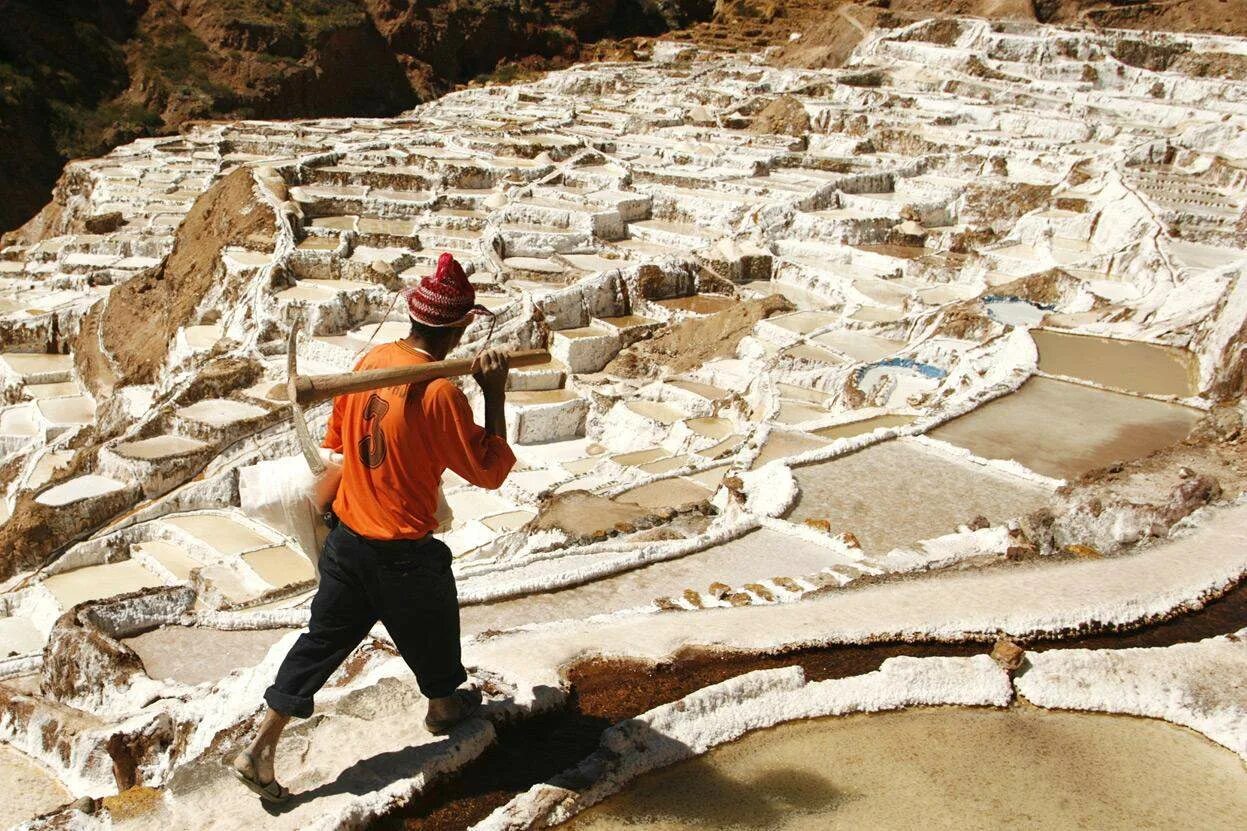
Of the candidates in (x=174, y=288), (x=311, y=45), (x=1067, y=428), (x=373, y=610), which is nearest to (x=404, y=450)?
(x=373, y=610)

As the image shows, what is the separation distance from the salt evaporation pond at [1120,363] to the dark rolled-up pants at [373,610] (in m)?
8.32

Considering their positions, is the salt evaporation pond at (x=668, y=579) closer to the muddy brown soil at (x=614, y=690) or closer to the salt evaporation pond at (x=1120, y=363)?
the muddy brown soil at (x=614, y=690)

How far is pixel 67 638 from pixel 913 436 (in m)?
6.07

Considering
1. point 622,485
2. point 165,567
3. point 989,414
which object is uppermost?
point 989,414

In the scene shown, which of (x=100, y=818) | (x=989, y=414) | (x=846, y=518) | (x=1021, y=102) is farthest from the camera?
(x=1021, y=102)

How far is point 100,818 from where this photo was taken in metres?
3.07

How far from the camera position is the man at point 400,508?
3148 millimetres

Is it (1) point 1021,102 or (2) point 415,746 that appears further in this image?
(1) point 1021,102

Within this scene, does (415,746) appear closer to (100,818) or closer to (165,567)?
(100,818)

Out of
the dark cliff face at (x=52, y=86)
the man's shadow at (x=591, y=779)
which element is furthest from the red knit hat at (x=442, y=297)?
the dark cliff face at (x=52, y=86)

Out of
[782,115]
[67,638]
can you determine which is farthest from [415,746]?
[782,115]

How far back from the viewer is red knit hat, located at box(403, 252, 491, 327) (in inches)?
124

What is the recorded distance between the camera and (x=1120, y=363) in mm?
10703

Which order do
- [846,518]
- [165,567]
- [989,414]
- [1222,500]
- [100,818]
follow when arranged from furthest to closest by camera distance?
[165,567]
[989,414]
[846,518]
[1222,500]
[100,818]
